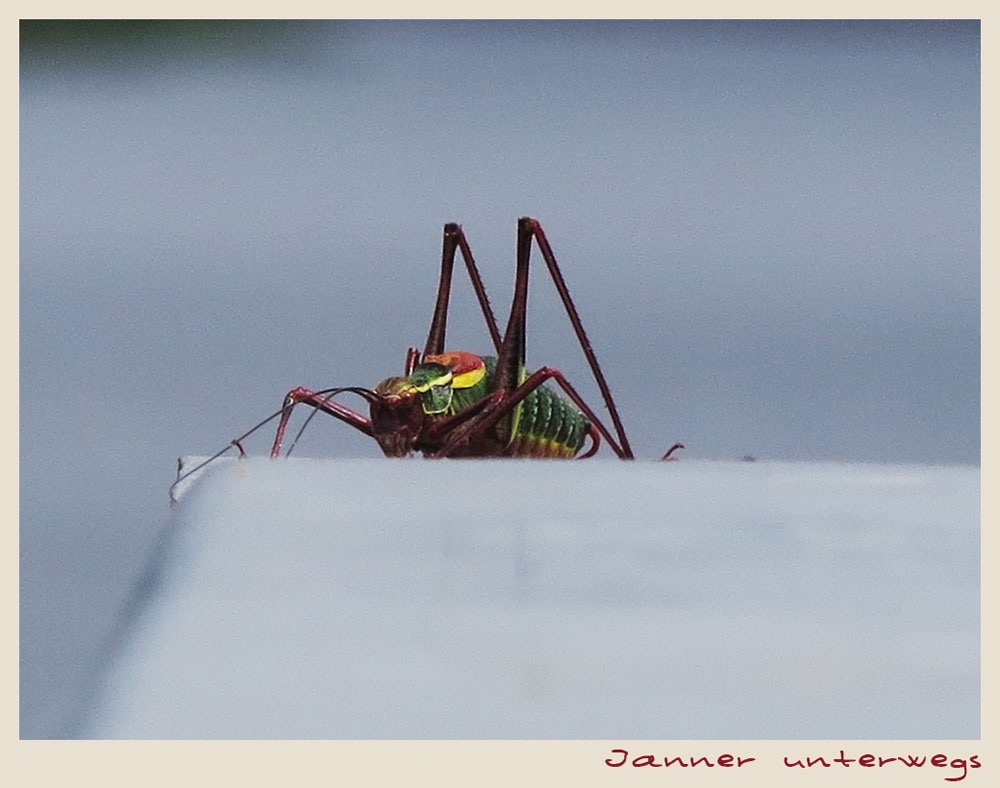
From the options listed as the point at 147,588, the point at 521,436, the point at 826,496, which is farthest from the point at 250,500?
the point at 521,436

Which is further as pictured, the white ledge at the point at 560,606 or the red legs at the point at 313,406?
the red legs at the point at 313,406

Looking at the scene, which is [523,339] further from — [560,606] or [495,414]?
[560,606]

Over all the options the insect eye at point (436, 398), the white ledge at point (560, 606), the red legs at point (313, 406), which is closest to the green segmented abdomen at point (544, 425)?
the insect eye at point (436, 398)

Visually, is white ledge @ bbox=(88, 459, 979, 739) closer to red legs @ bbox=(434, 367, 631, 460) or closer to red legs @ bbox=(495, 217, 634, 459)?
red legs @ bbox=(434, 367, 631, 460)

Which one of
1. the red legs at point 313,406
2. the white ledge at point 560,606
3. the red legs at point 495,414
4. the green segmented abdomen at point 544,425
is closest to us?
the white ledge at point 560,606

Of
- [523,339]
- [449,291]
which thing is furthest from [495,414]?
[449,291]

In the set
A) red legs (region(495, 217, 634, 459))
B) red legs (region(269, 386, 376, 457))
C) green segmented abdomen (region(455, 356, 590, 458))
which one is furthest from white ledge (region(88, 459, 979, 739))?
green segmented abdomen (region(455, 356, 590, 458))

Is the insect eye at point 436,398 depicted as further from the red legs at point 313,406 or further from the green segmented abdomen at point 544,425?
the red legs at point 313,406
